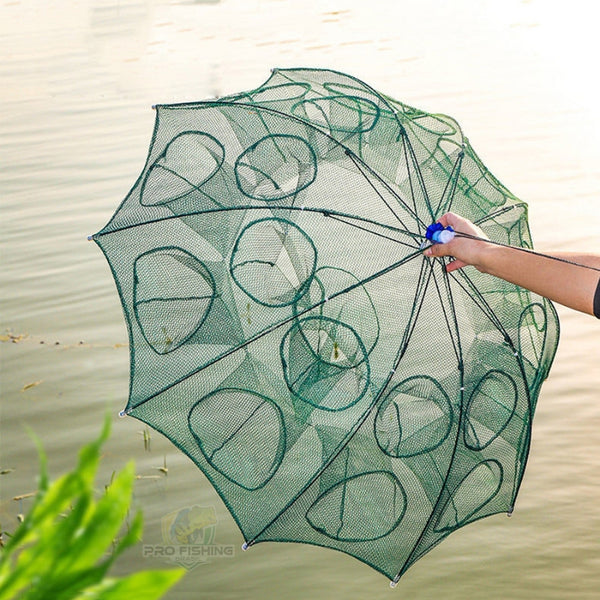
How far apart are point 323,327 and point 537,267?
2.29ft

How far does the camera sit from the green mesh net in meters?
2.65

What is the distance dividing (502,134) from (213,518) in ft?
17.8

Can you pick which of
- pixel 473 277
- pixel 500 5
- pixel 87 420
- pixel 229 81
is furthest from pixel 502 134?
pixel 500 5

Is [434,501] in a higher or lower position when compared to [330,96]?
lower

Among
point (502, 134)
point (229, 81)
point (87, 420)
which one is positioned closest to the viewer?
point (87, 420)

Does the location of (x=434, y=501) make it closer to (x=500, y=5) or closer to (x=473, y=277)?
(x=473, y=277)

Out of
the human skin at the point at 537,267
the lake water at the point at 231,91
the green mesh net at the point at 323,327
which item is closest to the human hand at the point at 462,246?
the human skin at the point at 537,267

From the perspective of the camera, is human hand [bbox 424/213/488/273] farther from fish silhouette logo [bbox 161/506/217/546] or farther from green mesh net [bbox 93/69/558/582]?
fish silhouette logo [bbox 161/506/217/546]

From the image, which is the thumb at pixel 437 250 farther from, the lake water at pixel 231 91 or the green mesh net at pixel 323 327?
the lake water at pixel 231 91

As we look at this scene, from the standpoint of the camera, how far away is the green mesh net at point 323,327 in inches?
104

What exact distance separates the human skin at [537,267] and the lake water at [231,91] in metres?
1.18

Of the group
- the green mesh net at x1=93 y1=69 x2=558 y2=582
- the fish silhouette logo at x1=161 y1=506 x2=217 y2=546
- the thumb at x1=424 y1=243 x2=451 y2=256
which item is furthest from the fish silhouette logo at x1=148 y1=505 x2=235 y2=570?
the thumb at x1=424 y1=243 x2=451 y2=256

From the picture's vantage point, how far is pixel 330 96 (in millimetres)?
2848

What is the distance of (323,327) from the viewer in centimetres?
266
